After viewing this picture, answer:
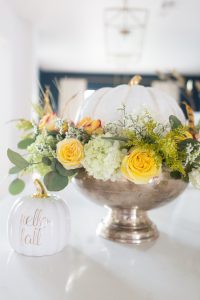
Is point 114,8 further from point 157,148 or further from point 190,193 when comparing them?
point 157,148

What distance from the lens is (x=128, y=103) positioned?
850 mm

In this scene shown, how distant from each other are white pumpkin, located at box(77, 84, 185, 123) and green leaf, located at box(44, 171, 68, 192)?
18cm

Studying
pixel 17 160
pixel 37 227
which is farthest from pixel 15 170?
pixel 37 227

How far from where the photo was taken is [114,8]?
3.85 meters

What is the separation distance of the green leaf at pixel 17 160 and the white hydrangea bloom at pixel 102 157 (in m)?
0.13

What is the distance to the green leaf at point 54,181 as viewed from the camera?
734mm

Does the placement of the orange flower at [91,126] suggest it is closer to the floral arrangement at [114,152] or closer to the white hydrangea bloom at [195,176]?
the floral arrangement at [114,152]

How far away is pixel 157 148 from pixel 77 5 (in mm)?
3773

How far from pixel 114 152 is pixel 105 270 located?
211 millimetres

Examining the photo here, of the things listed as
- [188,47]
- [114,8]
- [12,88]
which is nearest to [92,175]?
[114,8]

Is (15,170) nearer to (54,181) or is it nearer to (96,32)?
(54,181)

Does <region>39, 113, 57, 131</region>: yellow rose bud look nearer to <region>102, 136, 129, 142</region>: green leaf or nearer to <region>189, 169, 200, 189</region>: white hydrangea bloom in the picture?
<region>102, 136, 129, 142</region>: green leaf

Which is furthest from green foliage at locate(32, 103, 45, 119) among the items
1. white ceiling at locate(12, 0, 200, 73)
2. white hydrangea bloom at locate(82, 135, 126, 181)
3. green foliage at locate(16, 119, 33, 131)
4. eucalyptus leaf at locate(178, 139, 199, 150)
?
white ceiling at locate(12, 0, 200, 73)

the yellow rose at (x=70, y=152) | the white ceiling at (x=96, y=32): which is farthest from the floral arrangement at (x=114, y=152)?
the white ceiling at (x=96, y=32)
